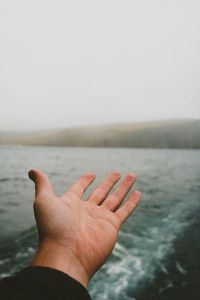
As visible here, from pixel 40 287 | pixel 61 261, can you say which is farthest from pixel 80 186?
pixel 40 287

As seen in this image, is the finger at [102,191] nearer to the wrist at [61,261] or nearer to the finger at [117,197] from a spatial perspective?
the finger at [117,197]

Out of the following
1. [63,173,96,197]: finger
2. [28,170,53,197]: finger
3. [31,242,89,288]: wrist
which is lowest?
[31,242,89,288]: wrist

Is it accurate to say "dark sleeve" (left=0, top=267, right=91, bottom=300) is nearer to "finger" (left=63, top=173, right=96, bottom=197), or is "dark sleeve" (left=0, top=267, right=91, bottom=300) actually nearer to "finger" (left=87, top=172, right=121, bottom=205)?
"finger" (left=63, top=173, right=96, bottom=197)

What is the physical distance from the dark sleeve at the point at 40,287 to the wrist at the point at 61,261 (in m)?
0.47

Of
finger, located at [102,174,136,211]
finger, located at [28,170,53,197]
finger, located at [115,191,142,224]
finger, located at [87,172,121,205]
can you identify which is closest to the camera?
finger, located at [28,170,53,197]

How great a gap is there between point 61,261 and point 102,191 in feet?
6.25

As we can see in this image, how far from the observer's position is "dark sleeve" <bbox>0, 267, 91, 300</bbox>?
2039 millimetres

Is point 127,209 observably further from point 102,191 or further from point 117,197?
point 102,191

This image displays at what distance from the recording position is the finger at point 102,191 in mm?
4562

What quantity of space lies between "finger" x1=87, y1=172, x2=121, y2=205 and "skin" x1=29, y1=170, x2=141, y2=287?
2 centimetres

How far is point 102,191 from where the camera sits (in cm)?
469

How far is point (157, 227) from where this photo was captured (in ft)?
52.0

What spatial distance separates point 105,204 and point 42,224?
1.26m

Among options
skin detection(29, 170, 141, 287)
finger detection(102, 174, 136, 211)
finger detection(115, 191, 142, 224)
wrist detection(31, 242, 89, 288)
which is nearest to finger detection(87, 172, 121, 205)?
skin detection(29, 170, 141, 287)
